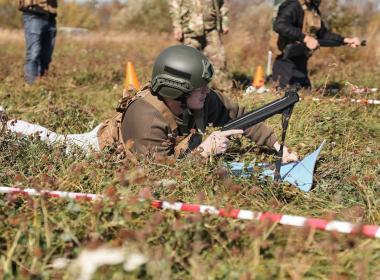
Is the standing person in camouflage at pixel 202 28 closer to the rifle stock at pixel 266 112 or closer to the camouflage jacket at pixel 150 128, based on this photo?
the camouflage jacket at pixel 150 128

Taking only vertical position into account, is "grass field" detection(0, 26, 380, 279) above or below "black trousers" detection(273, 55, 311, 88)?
above

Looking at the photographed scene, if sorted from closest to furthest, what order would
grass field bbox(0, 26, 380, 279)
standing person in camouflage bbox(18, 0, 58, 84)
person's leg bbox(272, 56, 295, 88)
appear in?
grass field bbox(0, 26, 380, 279), person's leg bbox(272, 56, 295, 88), standing person in camouflage bbox(18, 0, 58, 84)

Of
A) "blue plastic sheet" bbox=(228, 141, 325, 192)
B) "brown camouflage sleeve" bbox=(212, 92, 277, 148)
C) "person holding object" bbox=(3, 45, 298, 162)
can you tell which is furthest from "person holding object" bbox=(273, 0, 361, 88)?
"person holding object" bbox=(3, 45, 298, 162)

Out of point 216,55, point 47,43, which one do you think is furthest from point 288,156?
point 47,43

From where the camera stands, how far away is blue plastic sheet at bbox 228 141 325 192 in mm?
3174

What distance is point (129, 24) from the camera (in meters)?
29.0

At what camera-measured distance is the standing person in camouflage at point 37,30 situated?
6.95 m

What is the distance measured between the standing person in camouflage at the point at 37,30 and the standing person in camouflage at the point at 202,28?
1715mm

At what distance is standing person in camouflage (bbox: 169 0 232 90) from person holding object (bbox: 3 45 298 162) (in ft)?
11.4

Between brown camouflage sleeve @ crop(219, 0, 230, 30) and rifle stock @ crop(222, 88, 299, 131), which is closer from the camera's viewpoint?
rifle stock @ crop(222, 88, 299, 131)

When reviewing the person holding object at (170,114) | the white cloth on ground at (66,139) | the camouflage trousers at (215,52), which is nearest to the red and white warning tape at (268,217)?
the person holding object at (170,114)

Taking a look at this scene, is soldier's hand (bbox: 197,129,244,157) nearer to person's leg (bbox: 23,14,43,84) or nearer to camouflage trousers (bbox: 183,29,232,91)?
camouflage trousers (bbox: 183,29,232,91)

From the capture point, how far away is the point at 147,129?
3.31 meters

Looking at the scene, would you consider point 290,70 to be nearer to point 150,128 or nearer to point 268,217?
point 150,128
